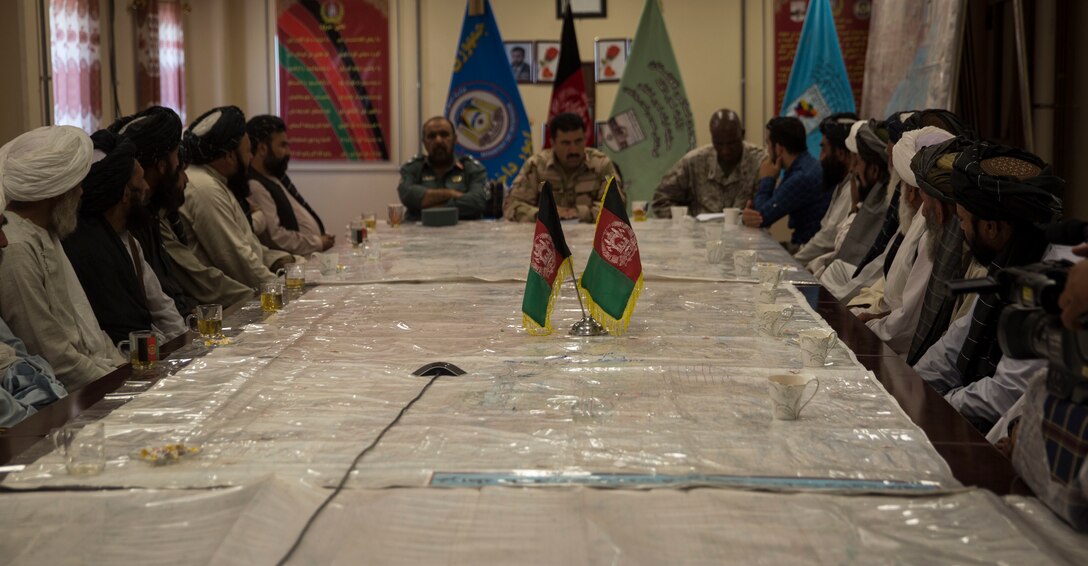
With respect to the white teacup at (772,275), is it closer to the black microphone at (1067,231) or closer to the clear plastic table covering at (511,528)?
the black microphone at (1067,231)

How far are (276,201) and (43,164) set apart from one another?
9.25ft

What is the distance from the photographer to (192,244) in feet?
16.0

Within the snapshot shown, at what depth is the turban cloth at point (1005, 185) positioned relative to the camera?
2.64 m

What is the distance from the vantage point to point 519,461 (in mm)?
1826

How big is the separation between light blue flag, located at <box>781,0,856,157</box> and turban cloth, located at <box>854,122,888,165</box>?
3.21 meters

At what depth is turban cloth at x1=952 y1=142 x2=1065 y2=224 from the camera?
2.64 m

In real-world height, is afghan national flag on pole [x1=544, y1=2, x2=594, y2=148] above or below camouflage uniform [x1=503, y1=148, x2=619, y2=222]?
Result: above

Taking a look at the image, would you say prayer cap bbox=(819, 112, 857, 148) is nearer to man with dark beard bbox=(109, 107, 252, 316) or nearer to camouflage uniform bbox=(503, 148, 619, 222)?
camouflage uniform bbox=(503, 148, 619, 222)

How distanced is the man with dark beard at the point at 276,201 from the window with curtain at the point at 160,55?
1.86 metres

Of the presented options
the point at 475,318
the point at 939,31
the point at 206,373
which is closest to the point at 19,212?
the point at 206,373

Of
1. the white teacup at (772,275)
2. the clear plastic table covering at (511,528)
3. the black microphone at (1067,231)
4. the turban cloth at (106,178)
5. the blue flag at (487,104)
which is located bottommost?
the clear plastic table covering at (511,528)

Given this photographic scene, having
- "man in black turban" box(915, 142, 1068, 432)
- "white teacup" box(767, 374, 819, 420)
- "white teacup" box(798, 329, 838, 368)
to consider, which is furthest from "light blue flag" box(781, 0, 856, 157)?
"white teacup" box(767, 374, 819, 420)

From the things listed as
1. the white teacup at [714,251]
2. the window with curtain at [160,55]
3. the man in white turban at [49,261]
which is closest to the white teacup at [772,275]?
the white teacup at [714,251]

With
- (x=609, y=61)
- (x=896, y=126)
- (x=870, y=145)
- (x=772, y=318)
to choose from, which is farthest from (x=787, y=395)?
(x=609, y=61)
